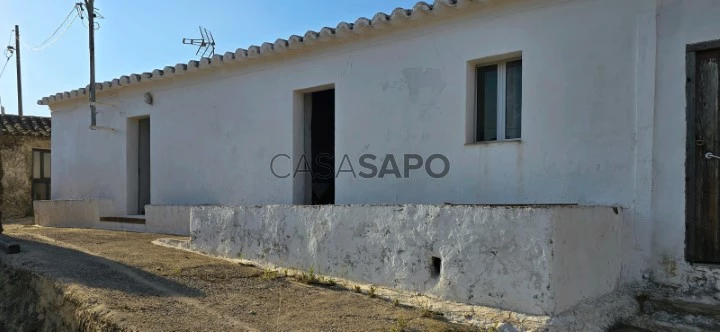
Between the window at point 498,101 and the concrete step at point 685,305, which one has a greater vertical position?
the window at point 498,101

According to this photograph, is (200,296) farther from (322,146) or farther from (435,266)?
(322,146)

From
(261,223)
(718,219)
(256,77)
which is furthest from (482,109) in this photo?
(256,77)

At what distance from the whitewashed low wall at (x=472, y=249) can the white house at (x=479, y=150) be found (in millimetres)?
16

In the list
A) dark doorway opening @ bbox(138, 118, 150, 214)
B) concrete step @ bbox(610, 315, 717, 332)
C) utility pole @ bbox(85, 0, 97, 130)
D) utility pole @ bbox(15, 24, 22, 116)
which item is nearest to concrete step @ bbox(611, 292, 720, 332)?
concrete step @ bbox(610, 315, 717, 332)

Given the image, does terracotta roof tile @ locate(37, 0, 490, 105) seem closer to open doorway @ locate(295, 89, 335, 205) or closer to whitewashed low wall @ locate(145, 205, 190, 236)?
open doorway @ locate(295, 89, 335, 205)

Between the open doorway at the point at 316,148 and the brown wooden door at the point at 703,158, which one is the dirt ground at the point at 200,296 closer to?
the open doorway at the point at 316,148

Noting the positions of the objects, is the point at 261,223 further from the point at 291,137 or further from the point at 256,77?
the point at 256,77

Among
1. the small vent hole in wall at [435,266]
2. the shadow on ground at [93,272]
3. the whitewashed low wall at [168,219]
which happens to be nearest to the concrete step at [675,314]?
the small vent hole in wall at [435,266]

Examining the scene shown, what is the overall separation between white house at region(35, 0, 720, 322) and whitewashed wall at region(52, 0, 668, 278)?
0.02 m

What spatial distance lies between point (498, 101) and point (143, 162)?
8.07 metres

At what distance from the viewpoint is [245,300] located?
5059mm

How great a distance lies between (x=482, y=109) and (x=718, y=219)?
2631 mm

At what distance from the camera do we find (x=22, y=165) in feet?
49.1

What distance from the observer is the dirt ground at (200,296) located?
428 cm
